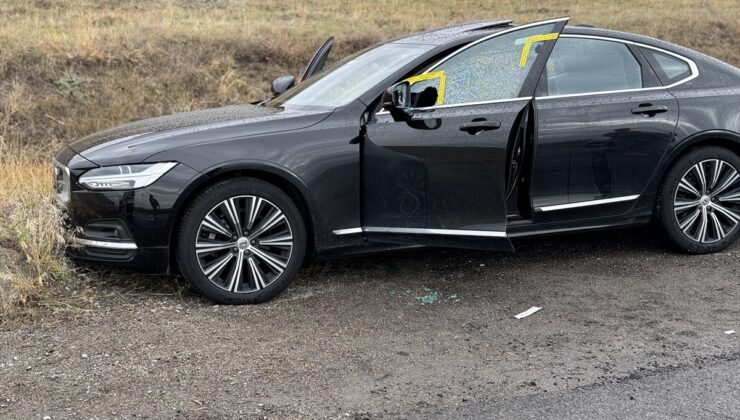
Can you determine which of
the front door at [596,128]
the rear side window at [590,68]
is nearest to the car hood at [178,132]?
the front door at [596,128]

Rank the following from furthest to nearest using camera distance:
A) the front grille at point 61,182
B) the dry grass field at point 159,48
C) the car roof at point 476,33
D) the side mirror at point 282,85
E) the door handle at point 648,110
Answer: the dry grass field at point 159,48
the side mirror at point 282,85
the door handle at point 648,110
the car roof at point 476,33
the front grille at point 61,182

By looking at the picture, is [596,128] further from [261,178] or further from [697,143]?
[261,178]

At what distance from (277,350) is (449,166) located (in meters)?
1.59

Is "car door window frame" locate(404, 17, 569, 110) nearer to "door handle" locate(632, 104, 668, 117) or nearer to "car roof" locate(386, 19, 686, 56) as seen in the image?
"car roof" locate(386, 19, 686, 56)

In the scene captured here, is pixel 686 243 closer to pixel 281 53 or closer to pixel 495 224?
pixel 495 224

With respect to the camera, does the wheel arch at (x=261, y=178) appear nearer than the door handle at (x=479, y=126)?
Yes

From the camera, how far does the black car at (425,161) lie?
188 inches

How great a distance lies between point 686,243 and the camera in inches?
233

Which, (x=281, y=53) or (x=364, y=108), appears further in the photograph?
(x=281, y=53)

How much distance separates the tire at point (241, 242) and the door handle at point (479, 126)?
A: 118 centimetres

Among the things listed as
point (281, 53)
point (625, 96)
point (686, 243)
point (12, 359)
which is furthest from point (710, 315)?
point (281, 53)

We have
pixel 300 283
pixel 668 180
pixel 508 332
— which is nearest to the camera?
pixel 508 332

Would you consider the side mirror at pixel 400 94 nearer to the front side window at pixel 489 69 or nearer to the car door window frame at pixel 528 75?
the front side window at pixel 489 69

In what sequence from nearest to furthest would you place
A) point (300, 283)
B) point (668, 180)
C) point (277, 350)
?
point (277, 350) < point (300, 283) < point (668, 180)
